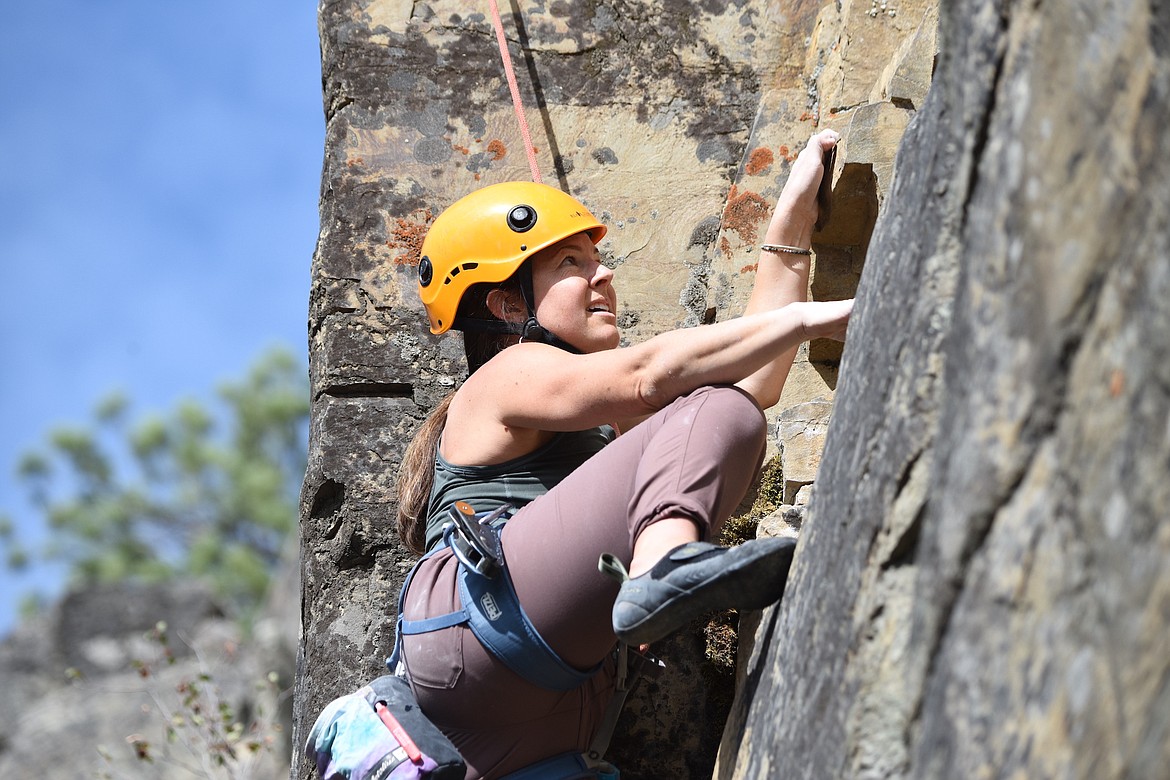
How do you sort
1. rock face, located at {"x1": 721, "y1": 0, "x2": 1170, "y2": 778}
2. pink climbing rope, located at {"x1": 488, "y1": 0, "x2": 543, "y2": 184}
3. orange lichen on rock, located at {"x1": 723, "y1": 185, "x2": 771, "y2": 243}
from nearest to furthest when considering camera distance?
rock face, located at {"x1": 721, "y1": 0, "x2": 1170, "y2": 778}, orange lichen on rock, located at {"x1": 723, "y1": 185, "x2": 771, "y2": 243}, pink climbing rope, located at {"x1": 488, "y1": 0, "x2": 543, "y2": 184}

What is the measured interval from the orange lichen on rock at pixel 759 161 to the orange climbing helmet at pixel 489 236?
62 cm

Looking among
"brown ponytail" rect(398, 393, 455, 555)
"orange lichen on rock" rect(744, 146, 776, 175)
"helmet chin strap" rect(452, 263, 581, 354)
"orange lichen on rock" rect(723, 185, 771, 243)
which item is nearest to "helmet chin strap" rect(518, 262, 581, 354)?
"helmet chin strap" rect(452, 263, 581, 354)

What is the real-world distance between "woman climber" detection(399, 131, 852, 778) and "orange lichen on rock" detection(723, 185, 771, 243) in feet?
1.55

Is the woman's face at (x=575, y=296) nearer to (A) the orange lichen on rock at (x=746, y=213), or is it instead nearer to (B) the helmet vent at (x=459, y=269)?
(B) the helmet vent at (x=459, y=269)

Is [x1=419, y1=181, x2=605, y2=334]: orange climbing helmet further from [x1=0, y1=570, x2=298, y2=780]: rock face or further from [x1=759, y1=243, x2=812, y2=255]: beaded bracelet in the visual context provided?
[x1=0, y1=570, x2=298, y2=780]: rock face

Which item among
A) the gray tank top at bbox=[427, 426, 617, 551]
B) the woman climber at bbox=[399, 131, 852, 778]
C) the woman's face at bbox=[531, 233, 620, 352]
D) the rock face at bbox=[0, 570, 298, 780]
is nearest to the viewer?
the woman climber at bbox=[399, 131, 852, 778]

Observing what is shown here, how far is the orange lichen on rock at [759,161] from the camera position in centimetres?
344

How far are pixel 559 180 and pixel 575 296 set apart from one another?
0.81 m

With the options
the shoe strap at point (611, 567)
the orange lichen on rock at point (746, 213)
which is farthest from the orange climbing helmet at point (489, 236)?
the shoe strap at point (611, 567)

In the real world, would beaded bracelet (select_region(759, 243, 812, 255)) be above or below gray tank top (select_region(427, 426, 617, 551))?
above

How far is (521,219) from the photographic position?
9.41 feet

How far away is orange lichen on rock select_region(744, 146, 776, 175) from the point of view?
344 cm

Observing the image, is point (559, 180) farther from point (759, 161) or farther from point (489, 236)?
point (489, 236)

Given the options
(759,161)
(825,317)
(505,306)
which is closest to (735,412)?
(825,317)
